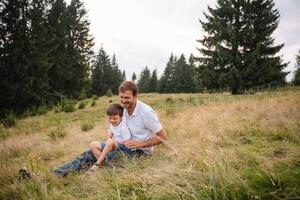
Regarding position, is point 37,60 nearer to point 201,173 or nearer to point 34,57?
point 34,57

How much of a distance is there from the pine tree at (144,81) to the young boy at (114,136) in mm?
59433

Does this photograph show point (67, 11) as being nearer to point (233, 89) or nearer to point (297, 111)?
point (233, 89)

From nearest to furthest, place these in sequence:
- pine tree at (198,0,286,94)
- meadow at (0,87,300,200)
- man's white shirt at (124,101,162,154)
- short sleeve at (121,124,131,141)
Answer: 1. meadow at (0,87,300,200)
2. man's white shirt at (124,101,162,154)
3. short sleeve at (121,124,131,141)
4. pine tree at (198,0,286,94)

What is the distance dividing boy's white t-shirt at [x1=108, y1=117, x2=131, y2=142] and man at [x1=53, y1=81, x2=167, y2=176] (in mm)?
58

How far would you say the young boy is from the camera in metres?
3.61

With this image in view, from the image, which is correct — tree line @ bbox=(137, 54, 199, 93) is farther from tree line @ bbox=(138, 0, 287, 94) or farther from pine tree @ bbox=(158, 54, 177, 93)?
tree line @ bbox=(138, 0, 287, 94)

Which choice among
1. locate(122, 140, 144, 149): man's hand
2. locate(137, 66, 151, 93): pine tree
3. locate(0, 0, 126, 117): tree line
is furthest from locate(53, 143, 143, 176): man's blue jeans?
locate(137, 66, 151, 93): pine tree

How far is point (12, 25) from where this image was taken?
20.1 meters

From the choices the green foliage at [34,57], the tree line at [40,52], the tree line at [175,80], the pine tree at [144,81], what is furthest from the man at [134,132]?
the pine tree at [144,81]

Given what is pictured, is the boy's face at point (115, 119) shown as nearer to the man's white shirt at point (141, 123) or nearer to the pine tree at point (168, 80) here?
the man's white shirt at point (141, 123)

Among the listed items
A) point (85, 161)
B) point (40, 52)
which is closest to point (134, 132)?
point (85, 161)

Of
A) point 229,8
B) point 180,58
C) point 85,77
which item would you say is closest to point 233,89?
point 229,8

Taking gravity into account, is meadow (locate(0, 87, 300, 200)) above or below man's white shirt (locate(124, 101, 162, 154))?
below

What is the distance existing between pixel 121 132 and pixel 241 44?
767 inches
